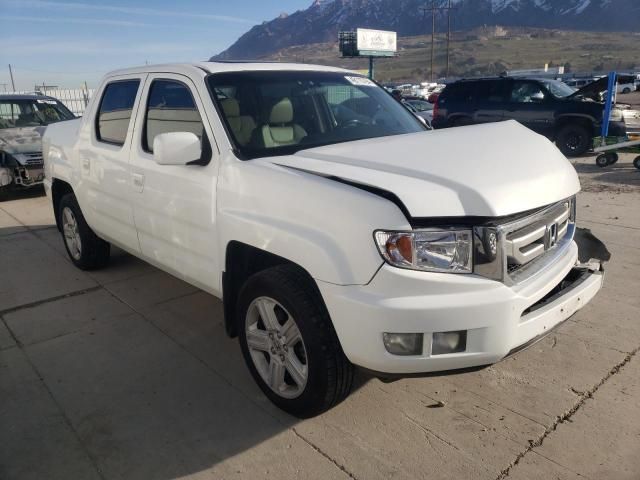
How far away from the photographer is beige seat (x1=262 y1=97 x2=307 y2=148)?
3.17m

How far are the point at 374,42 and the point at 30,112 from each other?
40844mm

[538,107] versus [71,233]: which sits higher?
[538,107]

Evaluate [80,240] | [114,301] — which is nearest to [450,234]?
[114,301]

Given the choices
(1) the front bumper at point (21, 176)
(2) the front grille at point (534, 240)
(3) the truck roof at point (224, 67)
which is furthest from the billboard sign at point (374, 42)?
(2) the front grille at point (534, 240)

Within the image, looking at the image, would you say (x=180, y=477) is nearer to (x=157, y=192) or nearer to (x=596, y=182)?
(x=157, y=192)

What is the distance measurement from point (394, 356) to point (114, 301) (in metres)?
3.07

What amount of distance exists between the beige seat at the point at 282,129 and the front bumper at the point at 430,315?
45.6 inches

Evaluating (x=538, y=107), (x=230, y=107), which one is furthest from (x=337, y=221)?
(x=538, y=107)

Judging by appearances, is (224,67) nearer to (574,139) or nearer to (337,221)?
(337,221)

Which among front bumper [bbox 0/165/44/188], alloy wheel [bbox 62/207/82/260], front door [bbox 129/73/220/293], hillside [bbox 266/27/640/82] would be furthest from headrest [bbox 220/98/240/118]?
hillside [bbox 266/27/640/82]

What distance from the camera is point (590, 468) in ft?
7.92

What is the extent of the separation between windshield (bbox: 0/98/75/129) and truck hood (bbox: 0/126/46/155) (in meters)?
0.31

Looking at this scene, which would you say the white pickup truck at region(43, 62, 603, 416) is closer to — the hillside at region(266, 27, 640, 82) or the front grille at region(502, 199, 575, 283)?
the front grille at region(502, 199, 575, 283)

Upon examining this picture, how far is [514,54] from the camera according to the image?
12169 centimetres
